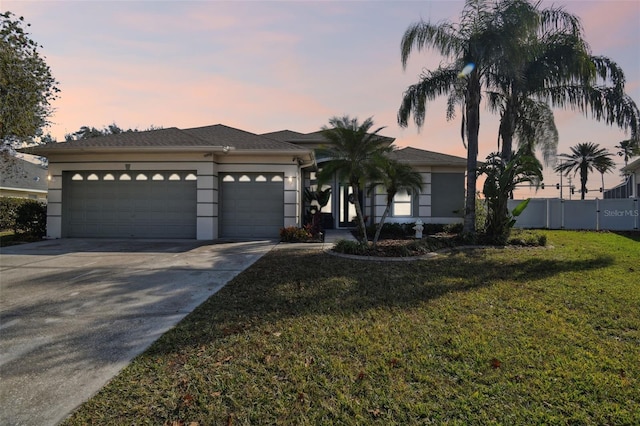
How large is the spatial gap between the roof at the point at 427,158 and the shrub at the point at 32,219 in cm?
1451

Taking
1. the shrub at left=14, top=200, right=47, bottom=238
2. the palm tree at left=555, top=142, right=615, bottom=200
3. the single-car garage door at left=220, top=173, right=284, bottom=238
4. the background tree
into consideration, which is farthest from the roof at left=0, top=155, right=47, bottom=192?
the palm tree at left=555, top=142, right=615, bottom=200

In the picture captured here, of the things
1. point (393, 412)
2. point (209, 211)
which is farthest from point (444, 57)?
point (393, 412)

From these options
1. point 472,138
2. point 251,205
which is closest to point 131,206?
point 251,205

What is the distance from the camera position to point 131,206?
12.5 meters

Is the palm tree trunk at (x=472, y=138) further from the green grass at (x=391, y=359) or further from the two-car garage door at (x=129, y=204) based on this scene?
the two-car garage door at (x=129, y=204)

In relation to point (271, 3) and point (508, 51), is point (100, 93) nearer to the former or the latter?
point (271, 3)

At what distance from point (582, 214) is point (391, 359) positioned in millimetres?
20321

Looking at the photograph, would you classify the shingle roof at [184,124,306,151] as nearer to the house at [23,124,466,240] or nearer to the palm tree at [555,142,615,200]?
the house at [23,124,466,240]

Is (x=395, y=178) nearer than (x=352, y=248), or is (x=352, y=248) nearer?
(x=352, y=248)

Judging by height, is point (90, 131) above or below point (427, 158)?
above

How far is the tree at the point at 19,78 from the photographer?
973cm

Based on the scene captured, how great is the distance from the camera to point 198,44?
31.6 ft

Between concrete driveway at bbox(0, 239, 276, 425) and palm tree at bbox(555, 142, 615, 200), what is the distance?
1641 inches

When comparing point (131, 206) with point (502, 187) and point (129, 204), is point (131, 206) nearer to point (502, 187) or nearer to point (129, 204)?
point (129, 204)
